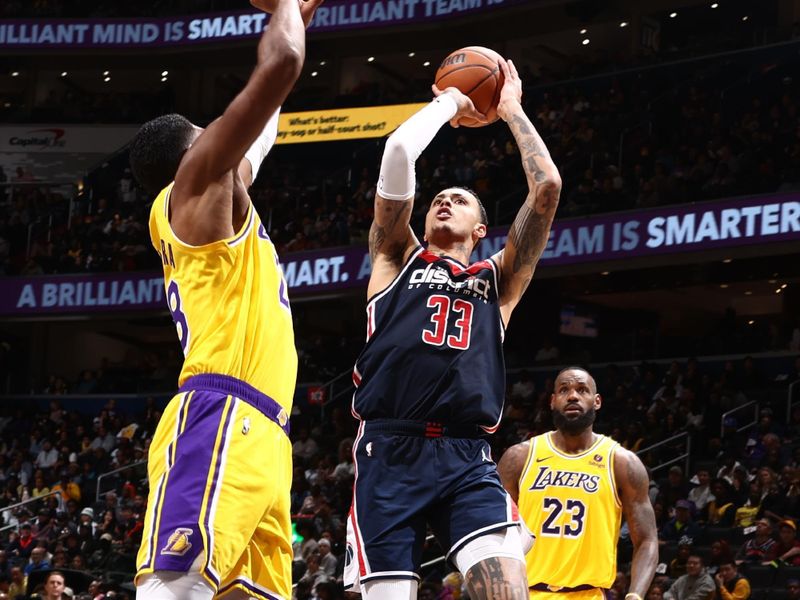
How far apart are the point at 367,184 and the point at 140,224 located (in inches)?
218

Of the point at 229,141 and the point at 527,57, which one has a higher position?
the point at 527,57

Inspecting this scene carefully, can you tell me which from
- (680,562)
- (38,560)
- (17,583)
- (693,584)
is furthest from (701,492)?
(38,560)

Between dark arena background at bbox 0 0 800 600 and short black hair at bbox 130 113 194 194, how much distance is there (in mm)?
8811

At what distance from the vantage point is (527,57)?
2888 centimetres

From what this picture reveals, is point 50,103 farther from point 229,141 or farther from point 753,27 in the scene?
point 229,141

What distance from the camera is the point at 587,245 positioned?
20.0m

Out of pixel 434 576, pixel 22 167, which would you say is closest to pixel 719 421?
pixel 434 576

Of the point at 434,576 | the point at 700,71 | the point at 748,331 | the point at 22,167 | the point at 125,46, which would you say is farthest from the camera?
the point at 22,167

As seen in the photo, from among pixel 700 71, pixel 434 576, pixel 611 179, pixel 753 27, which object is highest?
pixel 753 27

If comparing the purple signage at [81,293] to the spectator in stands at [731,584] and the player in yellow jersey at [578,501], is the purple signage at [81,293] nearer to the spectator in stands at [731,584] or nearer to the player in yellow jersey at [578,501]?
the spectator in stands at [731,584]

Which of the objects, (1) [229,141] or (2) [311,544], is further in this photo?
(2) [311,544]

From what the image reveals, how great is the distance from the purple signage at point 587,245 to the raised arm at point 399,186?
13473mm

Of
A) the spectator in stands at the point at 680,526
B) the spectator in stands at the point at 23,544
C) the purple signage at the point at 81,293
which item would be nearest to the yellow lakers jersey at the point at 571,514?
the spectator in stands at the point at 680,526

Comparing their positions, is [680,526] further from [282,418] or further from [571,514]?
Answer: [282,418]
